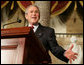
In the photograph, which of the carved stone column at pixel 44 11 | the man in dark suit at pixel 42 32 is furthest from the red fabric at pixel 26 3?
the man in dark suit at pixel 42 32

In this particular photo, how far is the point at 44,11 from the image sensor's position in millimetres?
5516

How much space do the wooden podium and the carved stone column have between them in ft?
12.5

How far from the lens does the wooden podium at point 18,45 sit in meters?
1.39

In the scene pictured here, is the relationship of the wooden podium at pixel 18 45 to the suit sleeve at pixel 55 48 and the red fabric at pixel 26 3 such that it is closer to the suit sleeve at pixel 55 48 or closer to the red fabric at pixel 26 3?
the suit sleeve at pixel 55 48

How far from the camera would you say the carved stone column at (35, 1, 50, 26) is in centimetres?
532

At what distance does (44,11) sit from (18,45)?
Answer: 414 cm

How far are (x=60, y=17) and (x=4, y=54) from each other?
6.50 m

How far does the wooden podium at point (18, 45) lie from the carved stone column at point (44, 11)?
380cm

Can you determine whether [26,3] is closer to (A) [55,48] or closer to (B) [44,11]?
(B) [44,11]

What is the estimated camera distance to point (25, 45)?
1394 millimetres

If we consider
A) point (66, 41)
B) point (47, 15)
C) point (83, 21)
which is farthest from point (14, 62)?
point (83, 21)

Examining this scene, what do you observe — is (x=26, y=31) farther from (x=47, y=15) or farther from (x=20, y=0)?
(x=20, y=0)

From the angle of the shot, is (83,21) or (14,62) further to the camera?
(83,21)

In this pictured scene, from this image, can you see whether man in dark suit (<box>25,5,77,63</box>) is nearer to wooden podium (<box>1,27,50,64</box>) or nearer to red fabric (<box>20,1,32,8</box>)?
wooden podium (<box>1,27,50,64</box>)
